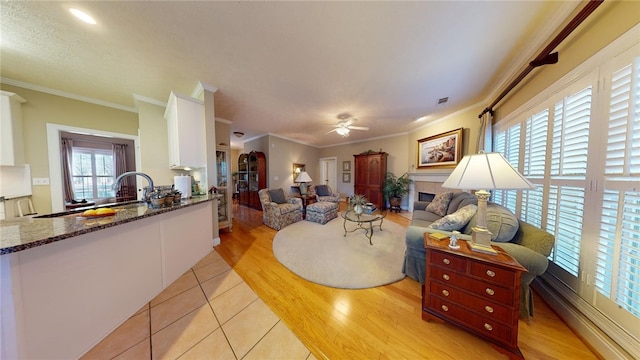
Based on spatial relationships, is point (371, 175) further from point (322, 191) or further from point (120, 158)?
point (120, 158)

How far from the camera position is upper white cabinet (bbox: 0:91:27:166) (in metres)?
2.26

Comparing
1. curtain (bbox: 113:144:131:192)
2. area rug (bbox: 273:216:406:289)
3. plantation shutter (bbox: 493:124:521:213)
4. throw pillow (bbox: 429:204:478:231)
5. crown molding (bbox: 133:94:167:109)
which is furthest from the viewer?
curtain (bbox: 113:144:131:192)

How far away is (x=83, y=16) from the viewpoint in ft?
4.73

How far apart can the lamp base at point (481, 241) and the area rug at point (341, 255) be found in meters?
0.98

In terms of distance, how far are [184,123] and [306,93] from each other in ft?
6.50

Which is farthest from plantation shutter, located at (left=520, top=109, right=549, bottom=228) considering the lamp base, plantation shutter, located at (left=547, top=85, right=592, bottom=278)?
the lamp base

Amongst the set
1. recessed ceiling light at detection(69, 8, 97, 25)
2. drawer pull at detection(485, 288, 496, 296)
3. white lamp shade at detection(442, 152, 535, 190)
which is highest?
recessed ceiling light at detection(69, 8, 97, 25)

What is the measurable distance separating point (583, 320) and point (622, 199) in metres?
0.97

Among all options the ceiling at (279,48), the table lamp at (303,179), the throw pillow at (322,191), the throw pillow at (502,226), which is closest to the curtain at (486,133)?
the ceiling at (279,48)

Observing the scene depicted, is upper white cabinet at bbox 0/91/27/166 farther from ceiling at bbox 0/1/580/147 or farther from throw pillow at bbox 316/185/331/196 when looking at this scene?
throw pillow at bbox 316/185/331/196

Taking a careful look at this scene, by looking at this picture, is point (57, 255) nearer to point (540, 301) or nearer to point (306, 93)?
point (306, 93)

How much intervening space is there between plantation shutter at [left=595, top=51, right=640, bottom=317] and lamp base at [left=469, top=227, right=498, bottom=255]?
26.0 inches

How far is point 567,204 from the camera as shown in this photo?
1.43m

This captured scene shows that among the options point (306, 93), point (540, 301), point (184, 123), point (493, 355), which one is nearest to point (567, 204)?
point (540, 301)
